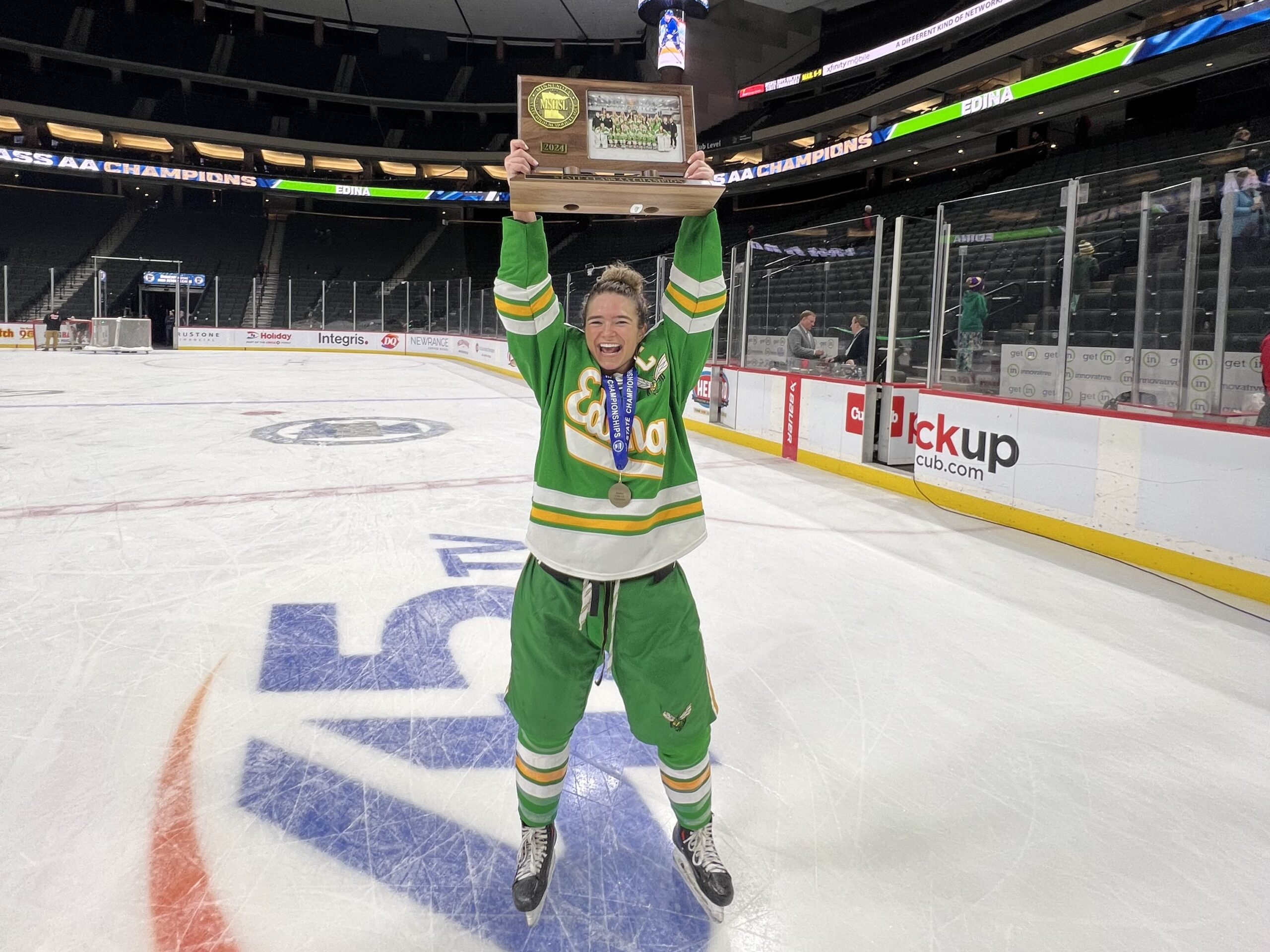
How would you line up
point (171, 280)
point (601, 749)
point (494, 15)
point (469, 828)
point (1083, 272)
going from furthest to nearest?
1. point (494, 15)
2. point (171, 280)
3. point (1083, 272)
4. point (601, 749)
5. point (469, 828)

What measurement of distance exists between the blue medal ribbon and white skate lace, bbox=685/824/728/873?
0.84m

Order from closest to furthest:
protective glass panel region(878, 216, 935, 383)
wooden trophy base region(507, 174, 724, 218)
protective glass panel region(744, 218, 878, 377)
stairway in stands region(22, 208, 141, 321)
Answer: wooden trophy base region(507, 174, 724, 218) → protective glass panel region(878, 216, 935, 383) → protective glass panel region(744, 218, 878, 377) → stairway in stands region(22, 208, 141, 321)

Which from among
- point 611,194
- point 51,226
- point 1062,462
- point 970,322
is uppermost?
point 51,226

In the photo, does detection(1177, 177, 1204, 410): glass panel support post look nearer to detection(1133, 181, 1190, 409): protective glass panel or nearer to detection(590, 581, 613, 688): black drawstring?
detection(1133, 181, 1190, 409): protective glass panel

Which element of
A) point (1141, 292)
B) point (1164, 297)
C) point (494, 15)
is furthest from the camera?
point (494, 15)

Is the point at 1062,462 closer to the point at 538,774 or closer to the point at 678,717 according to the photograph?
the point at 678,717

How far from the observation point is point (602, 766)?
7.78 feet

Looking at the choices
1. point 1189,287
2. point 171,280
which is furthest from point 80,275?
point 1189,287

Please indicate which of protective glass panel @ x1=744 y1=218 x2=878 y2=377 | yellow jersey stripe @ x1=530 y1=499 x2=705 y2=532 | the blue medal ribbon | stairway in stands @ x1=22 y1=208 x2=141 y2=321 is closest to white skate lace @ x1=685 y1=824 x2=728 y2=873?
yellow jersey stripe @ x1=530 y1=499 x2=705 y2=532

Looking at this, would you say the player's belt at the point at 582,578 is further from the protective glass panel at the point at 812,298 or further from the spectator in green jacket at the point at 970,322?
the protective glass panel at the point at 812,298

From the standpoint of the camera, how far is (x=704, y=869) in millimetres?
1781

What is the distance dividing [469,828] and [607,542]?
89 centimetres

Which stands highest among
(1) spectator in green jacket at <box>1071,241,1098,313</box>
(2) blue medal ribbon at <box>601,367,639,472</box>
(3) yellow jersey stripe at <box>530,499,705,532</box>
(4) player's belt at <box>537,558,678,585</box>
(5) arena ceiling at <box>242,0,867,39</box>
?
(5) arena ceiling at <box>242,0,867,39</box>

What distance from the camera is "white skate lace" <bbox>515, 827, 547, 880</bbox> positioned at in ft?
5.78
